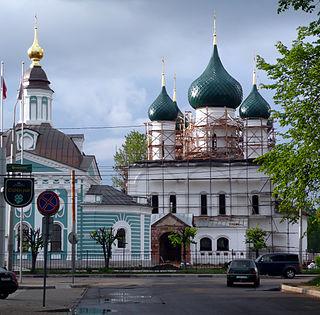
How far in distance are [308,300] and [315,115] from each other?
845cm

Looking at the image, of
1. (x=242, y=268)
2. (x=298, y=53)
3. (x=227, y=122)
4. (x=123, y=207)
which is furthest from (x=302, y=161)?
(x=227, y=122)

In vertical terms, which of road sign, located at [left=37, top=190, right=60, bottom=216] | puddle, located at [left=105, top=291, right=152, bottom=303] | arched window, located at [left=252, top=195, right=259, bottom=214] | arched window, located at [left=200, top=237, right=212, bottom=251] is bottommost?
puddle, located at [left=105, top=291, right=152, bottom=303]

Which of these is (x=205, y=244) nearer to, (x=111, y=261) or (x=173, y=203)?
(x=173, y=203)

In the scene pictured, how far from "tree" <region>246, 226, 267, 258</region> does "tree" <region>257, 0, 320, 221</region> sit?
2821 centimetres

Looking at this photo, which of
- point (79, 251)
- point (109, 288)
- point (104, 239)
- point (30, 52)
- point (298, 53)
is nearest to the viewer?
point (298, 53)

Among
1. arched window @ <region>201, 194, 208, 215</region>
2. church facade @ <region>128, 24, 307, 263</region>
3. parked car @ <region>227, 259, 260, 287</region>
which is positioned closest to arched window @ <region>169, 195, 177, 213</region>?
church facade @ <region>128, 24, 307, 263</region>

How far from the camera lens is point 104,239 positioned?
5325cm

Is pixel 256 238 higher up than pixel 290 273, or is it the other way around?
pixel 256 238

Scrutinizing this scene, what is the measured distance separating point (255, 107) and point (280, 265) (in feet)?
96.3

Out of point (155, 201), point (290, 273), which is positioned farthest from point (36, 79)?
point (290, 273)

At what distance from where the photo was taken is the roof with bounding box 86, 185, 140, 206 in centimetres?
6030

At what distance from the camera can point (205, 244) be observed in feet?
220

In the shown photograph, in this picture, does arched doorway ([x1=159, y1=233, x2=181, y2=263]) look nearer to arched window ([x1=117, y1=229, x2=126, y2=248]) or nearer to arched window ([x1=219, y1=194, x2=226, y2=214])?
arched window ([x1=117, y1=229, x2=126, y2=248])

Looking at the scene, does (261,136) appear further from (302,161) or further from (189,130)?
(302,161)
